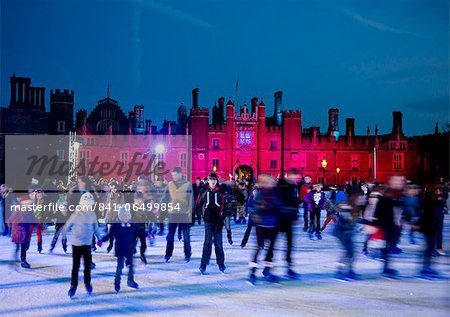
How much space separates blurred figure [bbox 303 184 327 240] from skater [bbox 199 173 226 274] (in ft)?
18.6

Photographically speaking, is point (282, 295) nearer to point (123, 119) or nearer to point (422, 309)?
point (422, 309)

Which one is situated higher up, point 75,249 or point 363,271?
point 75,249

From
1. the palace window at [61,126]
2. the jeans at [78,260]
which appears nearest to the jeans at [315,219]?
the jeans at [78,260]

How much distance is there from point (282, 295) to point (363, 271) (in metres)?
2.36

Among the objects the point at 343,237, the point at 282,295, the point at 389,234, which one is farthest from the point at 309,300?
the point at 389,234

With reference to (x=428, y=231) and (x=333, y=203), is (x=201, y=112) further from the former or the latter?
(x=428, y=231)

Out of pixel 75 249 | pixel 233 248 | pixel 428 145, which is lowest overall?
pixel 233 248

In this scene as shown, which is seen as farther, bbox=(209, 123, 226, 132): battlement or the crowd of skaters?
bbox=(209, 123, 226, 132): battlement

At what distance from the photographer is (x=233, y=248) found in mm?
11656

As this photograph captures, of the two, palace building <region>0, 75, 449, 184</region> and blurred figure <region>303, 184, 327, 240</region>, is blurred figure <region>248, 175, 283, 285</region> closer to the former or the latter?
blurred figure <region>303, 184, 327, 240</region>

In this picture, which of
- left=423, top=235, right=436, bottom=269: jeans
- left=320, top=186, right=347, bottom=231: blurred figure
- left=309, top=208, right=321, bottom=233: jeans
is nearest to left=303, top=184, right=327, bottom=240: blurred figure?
left=309, top=208, right=321, bottom=233: jeans

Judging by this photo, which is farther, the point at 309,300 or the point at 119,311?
the point at 309,300

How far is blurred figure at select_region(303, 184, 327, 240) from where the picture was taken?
13766mm

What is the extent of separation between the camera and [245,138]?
164ft
